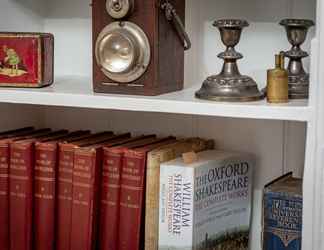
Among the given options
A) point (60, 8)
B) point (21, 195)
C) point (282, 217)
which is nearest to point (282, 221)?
point (282, 217)

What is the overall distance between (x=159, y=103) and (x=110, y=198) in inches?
8.3

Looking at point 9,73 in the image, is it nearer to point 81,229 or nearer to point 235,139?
point 81,229

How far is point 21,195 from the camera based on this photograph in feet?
4.01

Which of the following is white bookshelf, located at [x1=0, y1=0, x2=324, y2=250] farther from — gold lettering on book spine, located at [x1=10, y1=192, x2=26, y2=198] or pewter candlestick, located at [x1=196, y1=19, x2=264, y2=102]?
gold lettering on book spine, located at [x1=10, y1=192, x2=26, y2=198]

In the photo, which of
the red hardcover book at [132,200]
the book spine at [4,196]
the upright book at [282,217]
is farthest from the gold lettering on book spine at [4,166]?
the upright book at [282,217]

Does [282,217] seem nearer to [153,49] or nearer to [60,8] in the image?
[153,49]

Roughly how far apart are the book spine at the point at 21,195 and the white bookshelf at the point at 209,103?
0.10 metres

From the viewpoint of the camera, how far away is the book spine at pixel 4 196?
1231 millimetres

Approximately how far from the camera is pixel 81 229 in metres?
1.19

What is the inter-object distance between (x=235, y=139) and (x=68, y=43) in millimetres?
419

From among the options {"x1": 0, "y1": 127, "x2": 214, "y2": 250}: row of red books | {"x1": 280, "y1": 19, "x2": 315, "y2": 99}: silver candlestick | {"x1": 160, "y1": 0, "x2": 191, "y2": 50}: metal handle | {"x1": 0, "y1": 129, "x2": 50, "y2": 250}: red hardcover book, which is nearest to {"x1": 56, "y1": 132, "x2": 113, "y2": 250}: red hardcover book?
{"x1": 0, "y1": 127, "x2": 214, "y2": 250}: row of red books

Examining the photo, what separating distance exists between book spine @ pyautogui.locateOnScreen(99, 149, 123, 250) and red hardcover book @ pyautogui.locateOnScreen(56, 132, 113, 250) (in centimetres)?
6

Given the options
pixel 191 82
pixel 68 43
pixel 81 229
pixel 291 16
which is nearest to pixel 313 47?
pixel 291 16

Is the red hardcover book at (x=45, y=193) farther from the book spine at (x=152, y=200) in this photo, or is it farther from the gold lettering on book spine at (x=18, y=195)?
the book spine at (x=152, y=200)
